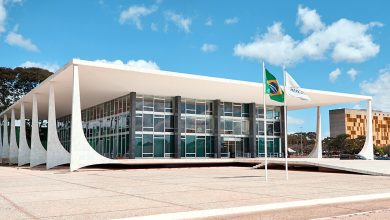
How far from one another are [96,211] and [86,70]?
2057 centimetres

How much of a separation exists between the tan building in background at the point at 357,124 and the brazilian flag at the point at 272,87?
99.5 meters

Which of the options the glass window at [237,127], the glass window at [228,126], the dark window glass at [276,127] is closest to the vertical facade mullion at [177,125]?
the glass window at [228,126]

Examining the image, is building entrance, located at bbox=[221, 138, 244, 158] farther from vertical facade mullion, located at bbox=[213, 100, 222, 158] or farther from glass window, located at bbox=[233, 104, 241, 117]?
glass window, located at bbox=[233, 104, 241, 117]

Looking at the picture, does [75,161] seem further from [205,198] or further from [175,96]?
[205,198]

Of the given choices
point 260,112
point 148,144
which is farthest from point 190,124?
point 260,112

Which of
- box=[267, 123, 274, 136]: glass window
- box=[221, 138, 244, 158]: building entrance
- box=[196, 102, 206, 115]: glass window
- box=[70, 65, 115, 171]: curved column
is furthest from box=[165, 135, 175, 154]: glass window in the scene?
box=[267, 123, 274, 136]: glass window

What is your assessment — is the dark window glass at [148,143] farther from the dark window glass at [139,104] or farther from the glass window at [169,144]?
the dark window glass at [139,104]

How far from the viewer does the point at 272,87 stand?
59.4 ft

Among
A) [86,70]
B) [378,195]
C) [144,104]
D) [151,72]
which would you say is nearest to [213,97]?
[144,104]

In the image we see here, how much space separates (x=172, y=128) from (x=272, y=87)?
2268 centimetres

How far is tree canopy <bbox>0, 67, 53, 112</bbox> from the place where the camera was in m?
A: 72.8

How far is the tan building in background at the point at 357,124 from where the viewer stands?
111750 mm

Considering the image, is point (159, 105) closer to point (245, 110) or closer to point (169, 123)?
Result: point (169, 123)

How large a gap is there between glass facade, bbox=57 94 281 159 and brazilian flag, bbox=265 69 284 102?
21.4m
